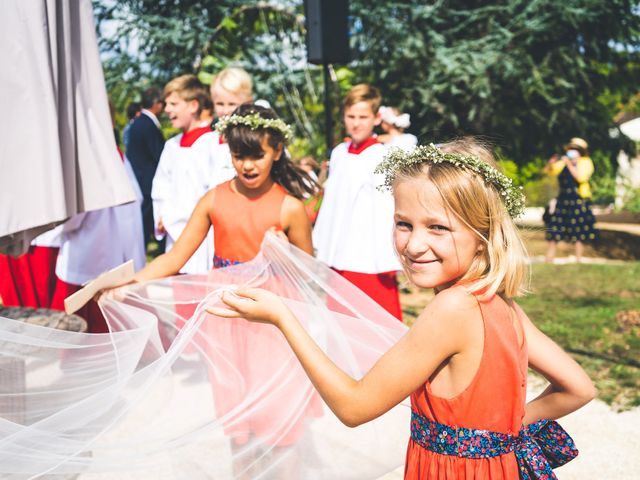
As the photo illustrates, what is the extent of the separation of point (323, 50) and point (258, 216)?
3.09m

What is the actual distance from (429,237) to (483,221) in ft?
0.50

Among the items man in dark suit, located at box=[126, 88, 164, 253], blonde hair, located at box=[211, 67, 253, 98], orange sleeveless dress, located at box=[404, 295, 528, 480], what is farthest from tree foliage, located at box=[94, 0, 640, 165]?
orange sleeveless dress, located at box=[404, 295, 528, 480]

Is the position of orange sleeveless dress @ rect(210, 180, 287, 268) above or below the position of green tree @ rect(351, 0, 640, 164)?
below

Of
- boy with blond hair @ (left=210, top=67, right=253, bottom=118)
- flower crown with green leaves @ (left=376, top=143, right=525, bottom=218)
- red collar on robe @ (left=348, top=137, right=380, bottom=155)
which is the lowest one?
red collar on robe @ (left=348, top=137, right=380, bottom=155)

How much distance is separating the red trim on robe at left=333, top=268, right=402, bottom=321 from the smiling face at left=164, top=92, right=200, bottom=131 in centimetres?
172

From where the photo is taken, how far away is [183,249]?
3.32m

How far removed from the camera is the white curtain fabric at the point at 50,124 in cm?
246

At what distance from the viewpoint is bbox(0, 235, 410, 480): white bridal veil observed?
6.41 feet

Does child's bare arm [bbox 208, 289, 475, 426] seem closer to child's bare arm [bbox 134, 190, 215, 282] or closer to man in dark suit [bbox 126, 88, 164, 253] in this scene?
child's bare arm [bbox 134, 190, 215, 282]

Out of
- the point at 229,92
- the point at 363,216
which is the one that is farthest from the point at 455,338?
the point at 229,92

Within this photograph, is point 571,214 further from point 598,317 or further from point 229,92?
point 229,92

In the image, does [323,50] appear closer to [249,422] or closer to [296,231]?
[296,231]

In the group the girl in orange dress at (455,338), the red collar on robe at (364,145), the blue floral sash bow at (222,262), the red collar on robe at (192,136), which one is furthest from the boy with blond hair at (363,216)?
the girl in orange dress at (455,338)

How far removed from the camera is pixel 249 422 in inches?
90.1
